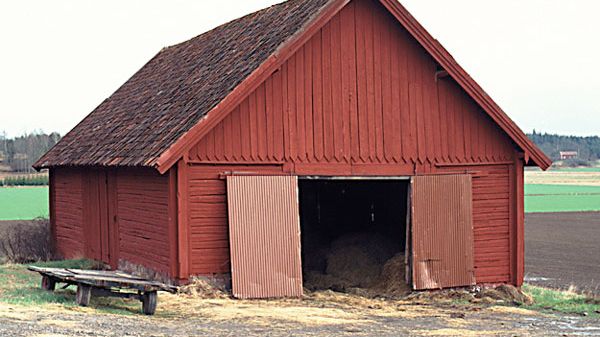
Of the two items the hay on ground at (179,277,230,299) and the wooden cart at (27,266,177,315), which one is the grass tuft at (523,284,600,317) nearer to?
the hay on ground at (179,277,230,299)

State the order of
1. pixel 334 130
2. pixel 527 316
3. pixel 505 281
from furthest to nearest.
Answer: pixel 505 281
pixel 334 130
pixel 527 316

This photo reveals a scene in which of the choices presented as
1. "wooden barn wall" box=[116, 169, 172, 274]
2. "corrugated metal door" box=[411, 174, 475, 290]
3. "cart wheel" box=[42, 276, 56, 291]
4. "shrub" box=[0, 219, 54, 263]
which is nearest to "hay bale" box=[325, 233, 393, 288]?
"corrugated metal door" box=[411, 174, 475, 290]

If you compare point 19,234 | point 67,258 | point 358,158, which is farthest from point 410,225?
point 19,234

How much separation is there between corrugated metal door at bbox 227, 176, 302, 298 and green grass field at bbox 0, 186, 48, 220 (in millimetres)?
21871

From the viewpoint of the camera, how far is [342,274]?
75.5ft

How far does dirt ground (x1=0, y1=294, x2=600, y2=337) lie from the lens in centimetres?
1360

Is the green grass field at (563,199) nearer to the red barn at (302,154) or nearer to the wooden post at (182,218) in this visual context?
the red barn at (302,154)

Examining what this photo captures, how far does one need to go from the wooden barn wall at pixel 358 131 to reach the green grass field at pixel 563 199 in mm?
41123

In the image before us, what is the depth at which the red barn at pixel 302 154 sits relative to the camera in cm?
1848

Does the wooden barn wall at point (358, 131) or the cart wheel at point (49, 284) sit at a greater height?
the wooden barn wall at point (358, 131)

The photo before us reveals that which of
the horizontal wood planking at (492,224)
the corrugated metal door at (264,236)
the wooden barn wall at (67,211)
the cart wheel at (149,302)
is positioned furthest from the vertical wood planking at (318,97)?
the wooden barn wall at (67,211)

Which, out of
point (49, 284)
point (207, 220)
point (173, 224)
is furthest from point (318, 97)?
point (49, 284)

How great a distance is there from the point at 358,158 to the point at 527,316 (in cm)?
457

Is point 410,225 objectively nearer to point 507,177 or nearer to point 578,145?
point 507,177
